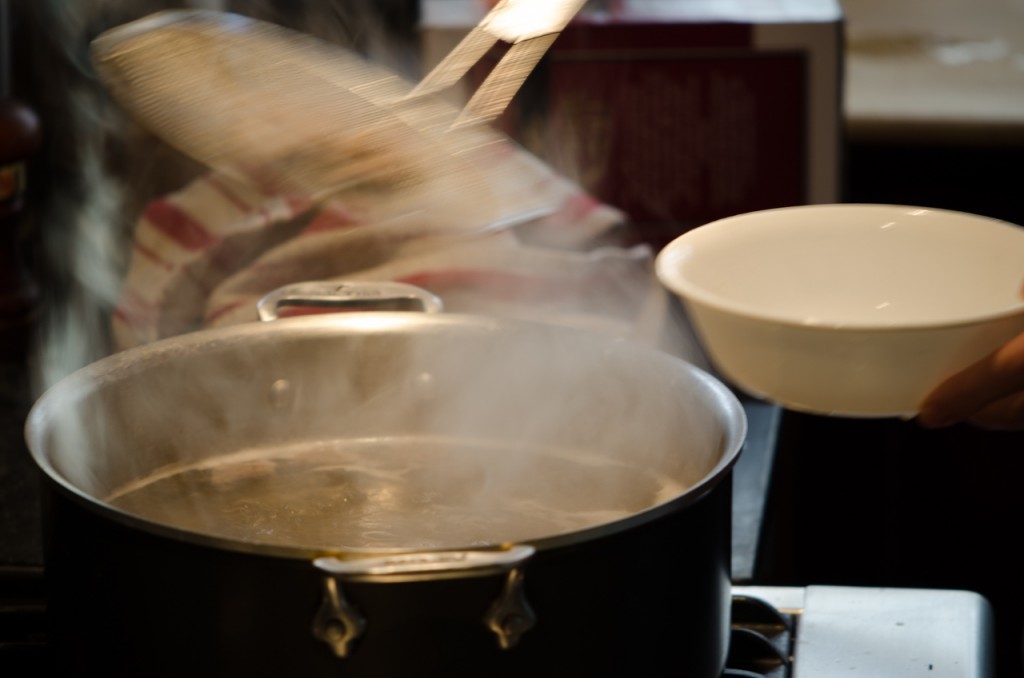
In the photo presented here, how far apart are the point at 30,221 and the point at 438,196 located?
3.93ft

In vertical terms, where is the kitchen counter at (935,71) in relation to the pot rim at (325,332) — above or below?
below

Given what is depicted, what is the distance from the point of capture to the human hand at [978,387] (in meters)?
0.80

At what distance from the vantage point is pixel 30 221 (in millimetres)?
1909

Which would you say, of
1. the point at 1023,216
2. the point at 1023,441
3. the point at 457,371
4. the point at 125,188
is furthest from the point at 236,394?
the point at 1023,216

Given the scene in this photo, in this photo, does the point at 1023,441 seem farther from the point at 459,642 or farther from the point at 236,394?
the point at 459,642

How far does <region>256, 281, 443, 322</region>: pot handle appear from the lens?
3.49ft

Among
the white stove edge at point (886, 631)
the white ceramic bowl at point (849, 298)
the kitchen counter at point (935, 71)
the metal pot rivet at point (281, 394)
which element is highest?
the white ceramic bowl at point (849, 298)

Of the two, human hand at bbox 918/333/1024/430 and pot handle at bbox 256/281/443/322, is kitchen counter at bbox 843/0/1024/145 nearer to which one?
pot handle at bbox 256/281/443/322

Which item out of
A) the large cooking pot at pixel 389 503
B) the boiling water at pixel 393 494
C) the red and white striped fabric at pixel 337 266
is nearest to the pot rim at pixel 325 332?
the large cooking pot at pixel 389 503

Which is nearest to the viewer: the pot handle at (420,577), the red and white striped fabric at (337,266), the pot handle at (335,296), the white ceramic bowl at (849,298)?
the pot handle at (420,577)

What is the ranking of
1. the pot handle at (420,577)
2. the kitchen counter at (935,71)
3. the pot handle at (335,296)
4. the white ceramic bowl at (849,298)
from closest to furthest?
1. the pot handle at (420,577)
2. the white ceramic bowl at (849,298)
3. the pot handle at (335,296)
4. the kitchen counter at (935,71)

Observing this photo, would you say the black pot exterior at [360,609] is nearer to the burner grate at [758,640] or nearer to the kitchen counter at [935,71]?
the burner grate at [758,640]

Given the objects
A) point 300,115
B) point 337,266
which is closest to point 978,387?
point 300,115

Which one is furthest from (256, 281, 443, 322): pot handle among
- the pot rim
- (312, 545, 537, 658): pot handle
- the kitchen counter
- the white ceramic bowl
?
the kitchen counter
